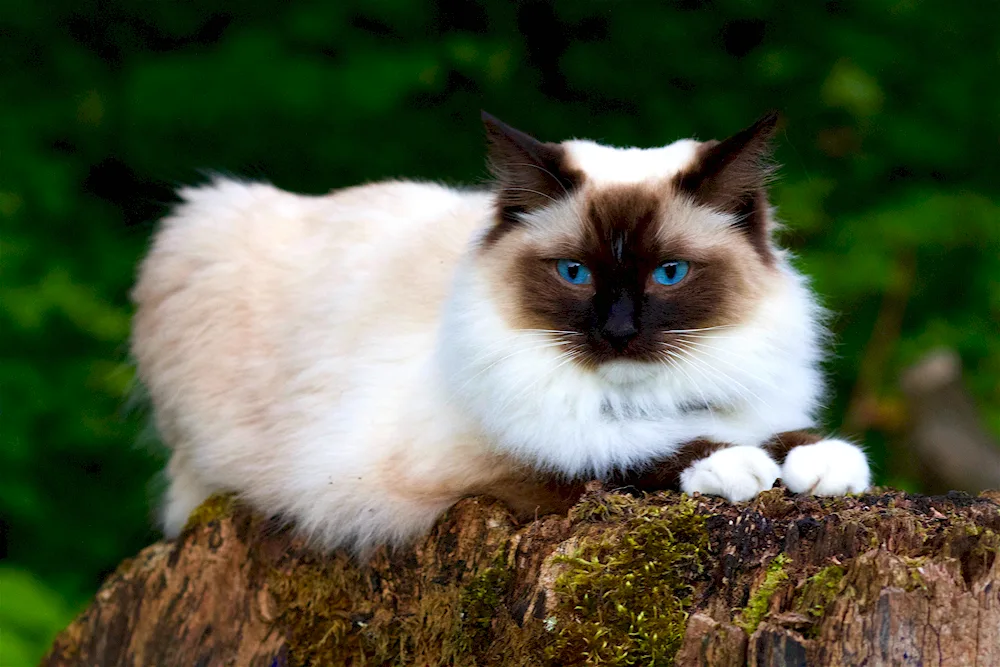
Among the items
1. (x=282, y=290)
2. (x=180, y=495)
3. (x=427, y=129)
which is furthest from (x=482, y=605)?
(x=427, y=129)

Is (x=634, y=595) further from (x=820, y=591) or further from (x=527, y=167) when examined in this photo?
(x=527, y=167)

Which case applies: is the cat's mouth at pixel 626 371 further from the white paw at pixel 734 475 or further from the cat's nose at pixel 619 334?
the white paw at pixel 734 475

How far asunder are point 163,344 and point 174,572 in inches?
28.6

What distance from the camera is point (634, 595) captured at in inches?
76.5

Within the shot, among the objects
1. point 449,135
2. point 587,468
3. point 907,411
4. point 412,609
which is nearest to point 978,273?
point 907,411

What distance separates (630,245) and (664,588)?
0.72 meters

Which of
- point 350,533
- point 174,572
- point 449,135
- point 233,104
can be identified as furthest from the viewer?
point 449,135

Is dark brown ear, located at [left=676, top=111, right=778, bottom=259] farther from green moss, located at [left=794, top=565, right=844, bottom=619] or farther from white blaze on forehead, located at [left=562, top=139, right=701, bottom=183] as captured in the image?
green moss, located at [left=794, top=565, right=844, bottom=619]

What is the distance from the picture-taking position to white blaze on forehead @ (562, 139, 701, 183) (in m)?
2.31

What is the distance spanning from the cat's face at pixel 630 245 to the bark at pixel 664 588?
37cm

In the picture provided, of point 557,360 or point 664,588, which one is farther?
point 557,360

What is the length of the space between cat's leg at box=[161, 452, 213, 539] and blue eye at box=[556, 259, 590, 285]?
60.5 inches

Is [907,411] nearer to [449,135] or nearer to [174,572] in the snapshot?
[449,135]

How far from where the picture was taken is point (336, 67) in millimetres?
4449
